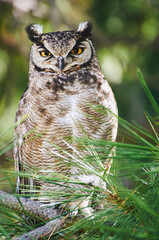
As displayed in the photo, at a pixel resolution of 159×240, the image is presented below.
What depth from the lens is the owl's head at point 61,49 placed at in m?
1.35

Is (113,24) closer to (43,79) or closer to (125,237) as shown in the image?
(43,79)

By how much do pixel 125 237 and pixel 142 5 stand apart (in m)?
2.61

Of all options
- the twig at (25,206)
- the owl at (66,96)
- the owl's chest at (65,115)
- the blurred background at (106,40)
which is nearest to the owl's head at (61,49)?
the owl at (66,96)

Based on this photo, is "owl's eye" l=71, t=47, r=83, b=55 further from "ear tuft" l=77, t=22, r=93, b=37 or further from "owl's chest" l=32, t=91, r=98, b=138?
"owl's chest" l=32, t=91, r=98, b=138

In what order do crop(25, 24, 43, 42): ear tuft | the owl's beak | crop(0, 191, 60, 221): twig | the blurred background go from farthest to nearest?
the blurred background, crop(25, 24, 43, 42): ear tuft, the owl's beak, crop(0, 191, 60, 221): twig

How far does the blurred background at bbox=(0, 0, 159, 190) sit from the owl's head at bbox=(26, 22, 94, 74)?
1.00m

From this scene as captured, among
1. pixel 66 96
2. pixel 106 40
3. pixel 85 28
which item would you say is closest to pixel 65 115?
pixel 66 96

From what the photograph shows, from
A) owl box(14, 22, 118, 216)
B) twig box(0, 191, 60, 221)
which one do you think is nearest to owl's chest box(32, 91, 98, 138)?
owl box(14, 22, 118, 216)

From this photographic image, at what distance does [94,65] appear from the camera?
1459mm

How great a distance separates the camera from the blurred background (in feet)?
8.38

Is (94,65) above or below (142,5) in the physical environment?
below

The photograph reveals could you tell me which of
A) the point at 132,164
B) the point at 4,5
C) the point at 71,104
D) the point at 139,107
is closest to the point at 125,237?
the point at 132,164

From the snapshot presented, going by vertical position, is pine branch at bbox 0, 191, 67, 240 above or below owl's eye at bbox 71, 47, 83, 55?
below

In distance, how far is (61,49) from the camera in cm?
134
